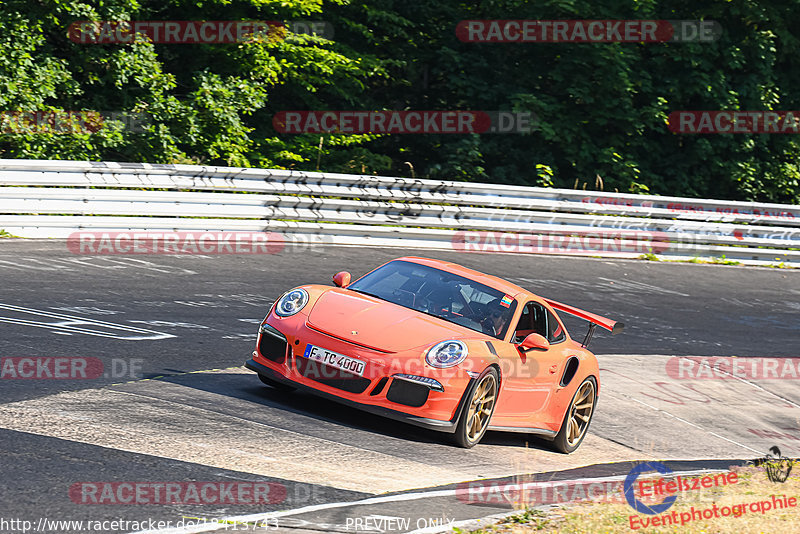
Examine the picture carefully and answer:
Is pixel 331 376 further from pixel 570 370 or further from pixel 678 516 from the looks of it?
pixel 678 516

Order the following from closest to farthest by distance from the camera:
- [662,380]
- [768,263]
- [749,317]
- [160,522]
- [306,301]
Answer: [160,522], [306,301], [662,380], [749,317], [768,263]

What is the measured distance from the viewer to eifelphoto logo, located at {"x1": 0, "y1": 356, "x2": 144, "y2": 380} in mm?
8172

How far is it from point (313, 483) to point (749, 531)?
109 inches

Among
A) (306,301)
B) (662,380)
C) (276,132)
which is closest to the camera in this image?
(306,301)

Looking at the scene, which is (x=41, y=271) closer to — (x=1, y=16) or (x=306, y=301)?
(x=306, y=301)

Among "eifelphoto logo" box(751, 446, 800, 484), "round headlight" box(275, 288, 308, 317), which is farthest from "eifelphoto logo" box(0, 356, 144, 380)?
"eifelphoto logo" box(751, 446, 800, 484)

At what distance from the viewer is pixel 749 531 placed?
6.62 m

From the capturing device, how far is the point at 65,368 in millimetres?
8461

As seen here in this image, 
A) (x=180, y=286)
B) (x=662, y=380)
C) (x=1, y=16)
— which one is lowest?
(x=662, y=380)

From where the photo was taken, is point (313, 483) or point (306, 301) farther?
point (306, 301)

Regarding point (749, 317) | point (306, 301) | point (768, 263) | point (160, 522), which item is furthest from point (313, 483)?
point (768, 263)

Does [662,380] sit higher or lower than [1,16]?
lower

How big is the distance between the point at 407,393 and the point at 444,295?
1359mm

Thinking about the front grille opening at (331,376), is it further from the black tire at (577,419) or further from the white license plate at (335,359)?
the black tire at (577,419)
